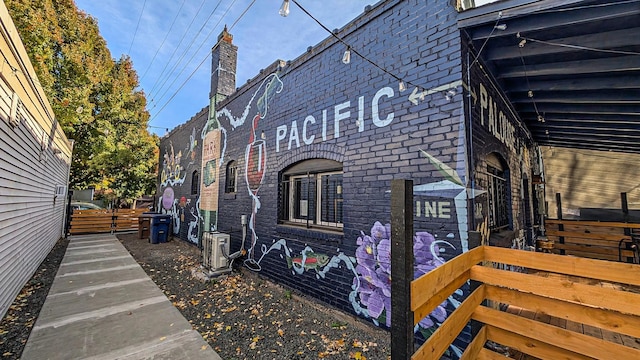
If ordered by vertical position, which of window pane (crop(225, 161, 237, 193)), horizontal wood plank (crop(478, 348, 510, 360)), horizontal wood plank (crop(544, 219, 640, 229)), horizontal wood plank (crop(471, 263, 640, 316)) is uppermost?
window pane (crop(225, 161, 237, 193))

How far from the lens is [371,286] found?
10.7ft

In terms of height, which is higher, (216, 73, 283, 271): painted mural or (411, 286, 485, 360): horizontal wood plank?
(216, 73, 283, 271): painted mural

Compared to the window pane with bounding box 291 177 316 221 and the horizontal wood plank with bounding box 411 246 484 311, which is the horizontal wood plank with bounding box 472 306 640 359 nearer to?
the horizontal wood plank with bounding box 411 246 484 311

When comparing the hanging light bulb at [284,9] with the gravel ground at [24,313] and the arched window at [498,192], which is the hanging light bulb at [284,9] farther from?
the gravel ground at [24,313]

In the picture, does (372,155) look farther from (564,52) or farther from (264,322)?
(264,322)

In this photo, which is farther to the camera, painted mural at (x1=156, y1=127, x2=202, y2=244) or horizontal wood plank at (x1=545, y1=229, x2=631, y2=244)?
painted mural at (x1=156, y1=127, x2=202, y2=244)

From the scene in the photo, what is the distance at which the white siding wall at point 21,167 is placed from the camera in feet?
10.9

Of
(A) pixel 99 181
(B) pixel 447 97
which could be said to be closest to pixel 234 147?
(B) pixel 447 97

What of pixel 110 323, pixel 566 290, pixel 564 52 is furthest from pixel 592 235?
pixel 110 323

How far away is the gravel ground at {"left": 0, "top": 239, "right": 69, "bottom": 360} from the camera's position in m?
2.84

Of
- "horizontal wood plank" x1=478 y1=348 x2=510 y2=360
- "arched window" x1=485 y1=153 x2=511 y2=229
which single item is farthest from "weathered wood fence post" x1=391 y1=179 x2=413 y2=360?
"arched window" x1=485 y1=153 x2=511 y2=229

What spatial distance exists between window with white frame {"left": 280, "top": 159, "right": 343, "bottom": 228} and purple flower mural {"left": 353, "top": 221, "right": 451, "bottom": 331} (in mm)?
748

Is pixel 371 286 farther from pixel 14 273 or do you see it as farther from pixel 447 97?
pixel 14 273

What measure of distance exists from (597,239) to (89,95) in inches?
775
